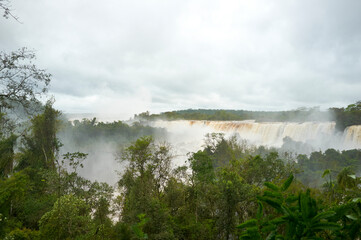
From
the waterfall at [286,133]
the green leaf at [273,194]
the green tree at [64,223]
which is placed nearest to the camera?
the green leaf at [273,194]

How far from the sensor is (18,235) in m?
5.92

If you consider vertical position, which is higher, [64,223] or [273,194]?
[273,194]

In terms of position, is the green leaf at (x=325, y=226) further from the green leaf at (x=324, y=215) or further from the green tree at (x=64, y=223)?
the green tree at (x=64, y=223)

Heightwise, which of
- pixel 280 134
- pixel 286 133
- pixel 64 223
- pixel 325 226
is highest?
pixel 325 226

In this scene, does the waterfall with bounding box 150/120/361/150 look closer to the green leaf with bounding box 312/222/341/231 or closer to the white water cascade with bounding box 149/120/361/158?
the white water cascade with bounding box 149/120/361/158

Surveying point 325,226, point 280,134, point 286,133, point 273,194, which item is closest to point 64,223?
point 273,194

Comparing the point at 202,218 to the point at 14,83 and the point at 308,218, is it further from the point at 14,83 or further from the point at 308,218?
the point at 308,218

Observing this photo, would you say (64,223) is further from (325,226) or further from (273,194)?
(325,226)

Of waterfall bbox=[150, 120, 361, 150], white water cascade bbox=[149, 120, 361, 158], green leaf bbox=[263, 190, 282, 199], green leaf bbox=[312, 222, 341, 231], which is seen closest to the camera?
green leaf bbox=[312, 222, 341, 231]

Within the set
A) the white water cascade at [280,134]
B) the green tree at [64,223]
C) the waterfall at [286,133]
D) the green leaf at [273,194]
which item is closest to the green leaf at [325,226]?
the green leaf at [273,194]

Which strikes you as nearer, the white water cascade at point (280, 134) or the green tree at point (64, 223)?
the green tree at point (64, 223)

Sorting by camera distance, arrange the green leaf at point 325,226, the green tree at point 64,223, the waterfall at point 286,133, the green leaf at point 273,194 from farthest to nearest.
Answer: the waterfall at point 286,133 < the green tree at point 64,223 < the green leaf at point 273,194 < the green leaf at point 325,226

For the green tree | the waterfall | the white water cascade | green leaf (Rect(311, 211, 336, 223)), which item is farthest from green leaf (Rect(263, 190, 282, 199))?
the waterfall

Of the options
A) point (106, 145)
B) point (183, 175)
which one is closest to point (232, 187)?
point (183, 175)
